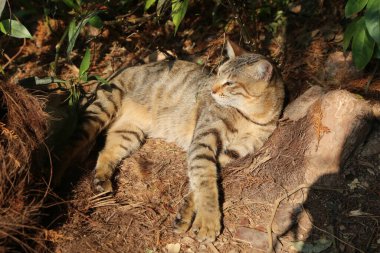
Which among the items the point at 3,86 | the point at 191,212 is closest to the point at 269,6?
the point at 191,212

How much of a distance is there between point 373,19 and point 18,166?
2.43m

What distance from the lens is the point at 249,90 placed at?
4.01m

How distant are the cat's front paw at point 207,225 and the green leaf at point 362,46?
152 cm

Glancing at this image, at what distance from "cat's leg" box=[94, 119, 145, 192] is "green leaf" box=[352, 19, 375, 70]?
85.8 inches

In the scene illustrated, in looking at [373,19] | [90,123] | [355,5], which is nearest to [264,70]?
[355,5]

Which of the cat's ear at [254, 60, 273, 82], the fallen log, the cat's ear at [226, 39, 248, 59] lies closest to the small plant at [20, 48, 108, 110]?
the cat's ear at [226, 39, 248, 59]

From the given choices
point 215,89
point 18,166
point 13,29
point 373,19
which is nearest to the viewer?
point 373,19

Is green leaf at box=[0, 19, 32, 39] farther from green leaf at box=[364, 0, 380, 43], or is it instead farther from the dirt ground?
green leaf at box=[364, 0, 380, 43]

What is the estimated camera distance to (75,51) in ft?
17.0

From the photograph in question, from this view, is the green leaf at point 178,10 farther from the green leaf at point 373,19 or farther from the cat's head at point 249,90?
the green leaf at point 373,19

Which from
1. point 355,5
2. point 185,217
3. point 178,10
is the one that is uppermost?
point 355,5

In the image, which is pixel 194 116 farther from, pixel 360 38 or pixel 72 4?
pixel 360 38

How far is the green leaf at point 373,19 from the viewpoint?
2.63m

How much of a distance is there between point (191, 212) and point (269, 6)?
2.72m
